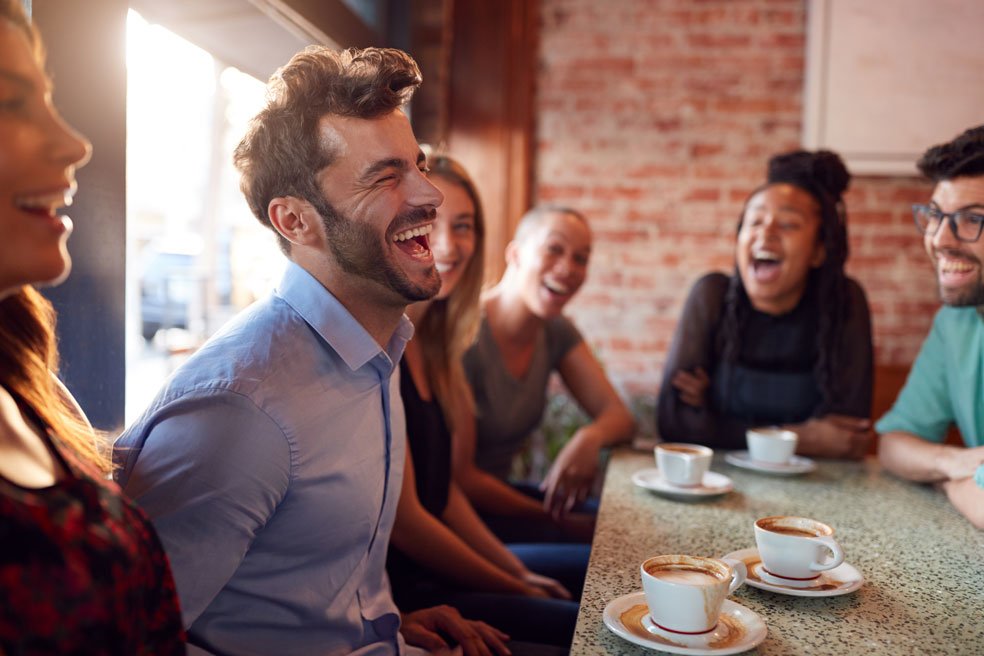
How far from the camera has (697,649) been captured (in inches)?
34.7

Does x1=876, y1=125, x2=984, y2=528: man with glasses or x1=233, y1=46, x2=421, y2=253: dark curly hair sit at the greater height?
x1=233, y1=46, x2=421, y2=253: dark curly hair

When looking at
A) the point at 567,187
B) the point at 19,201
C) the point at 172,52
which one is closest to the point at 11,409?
the point at 19,201

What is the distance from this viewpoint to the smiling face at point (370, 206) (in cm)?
122

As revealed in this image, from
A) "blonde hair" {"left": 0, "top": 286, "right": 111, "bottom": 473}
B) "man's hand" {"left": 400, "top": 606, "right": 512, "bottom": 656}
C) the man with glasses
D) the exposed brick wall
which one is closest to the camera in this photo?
"blonde hair" {"left": 0, "top": 286, "right": 111, "bottom": 473}

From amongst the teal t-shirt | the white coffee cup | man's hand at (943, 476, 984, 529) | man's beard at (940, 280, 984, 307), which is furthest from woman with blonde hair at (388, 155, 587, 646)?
man's beard at (940, 280, 984, 307)

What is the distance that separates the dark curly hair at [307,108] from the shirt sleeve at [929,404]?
4.55 ft

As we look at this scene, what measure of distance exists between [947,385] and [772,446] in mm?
481

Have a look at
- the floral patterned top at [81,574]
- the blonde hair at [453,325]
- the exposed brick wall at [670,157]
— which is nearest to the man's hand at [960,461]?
the blonde hair at [453,325]

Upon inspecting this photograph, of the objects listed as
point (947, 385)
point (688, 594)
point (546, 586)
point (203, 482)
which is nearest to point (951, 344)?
point (947, 385)

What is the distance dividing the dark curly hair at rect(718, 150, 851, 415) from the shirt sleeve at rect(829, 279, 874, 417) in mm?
24

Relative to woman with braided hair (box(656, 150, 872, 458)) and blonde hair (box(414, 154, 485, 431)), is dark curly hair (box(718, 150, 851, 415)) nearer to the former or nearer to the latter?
woman with braided hair (box(656, 150, 872, 458))

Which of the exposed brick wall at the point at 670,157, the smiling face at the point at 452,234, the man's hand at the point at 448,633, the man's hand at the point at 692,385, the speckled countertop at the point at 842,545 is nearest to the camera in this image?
the speckled countertop at the point at 842,545

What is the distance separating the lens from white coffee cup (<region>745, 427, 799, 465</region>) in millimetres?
1751

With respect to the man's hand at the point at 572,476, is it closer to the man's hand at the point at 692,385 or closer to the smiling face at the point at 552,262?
the man's hand at the point at 692,385
